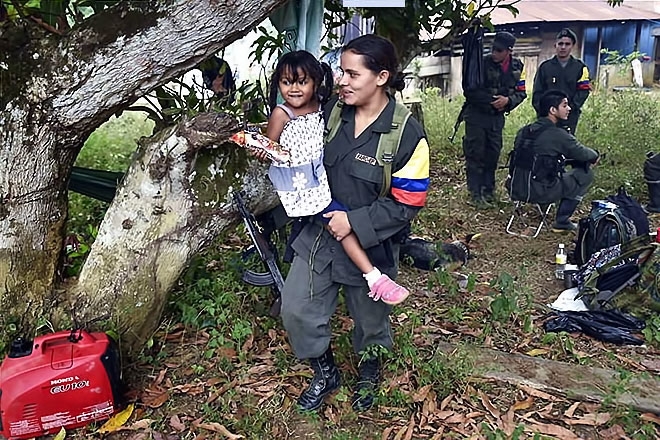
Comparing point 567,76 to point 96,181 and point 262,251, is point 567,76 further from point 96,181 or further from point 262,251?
point 96,181

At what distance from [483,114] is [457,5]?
3.96ft

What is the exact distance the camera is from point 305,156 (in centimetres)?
278

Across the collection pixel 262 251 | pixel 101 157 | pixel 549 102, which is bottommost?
pixel 101 157

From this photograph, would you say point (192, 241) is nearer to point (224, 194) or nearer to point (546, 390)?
point (224, 194)

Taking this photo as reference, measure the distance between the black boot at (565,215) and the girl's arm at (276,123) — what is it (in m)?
3.69

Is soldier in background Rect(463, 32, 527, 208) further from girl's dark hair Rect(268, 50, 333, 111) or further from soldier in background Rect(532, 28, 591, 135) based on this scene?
girl's dark hair Rect(268, 50, 333, 111)

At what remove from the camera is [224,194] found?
11.2 ft

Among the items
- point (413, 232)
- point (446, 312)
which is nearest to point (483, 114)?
point (413, 232)

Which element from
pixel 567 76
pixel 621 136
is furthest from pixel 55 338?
pixel 621 136

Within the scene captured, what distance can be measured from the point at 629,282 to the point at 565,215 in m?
1.94

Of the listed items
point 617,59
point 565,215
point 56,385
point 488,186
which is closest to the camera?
point 56,385

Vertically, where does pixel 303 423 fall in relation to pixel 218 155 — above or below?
below

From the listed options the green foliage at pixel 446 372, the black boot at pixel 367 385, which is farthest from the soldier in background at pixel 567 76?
the black boot at pixel 367 385

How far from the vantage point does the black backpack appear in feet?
15.0
